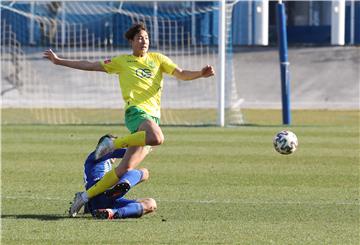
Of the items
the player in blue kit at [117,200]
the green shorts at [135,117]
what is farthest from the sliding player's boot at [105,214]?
the green shorts at [135,117]

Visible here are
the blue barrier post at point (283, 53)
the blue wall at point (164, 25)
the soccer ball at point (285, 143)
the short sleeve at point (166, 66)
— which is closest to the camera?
the short sleeve at point (166, 66)

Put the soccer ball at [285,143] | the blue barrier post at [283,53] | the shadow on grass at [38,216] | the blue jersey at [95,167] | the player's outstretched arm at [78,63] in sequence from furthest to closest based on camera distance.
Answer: the blue barrier post at [283,53] → the soccer ball at [285,143] → the player's outstretched arm at [78,63] → the blue jersey at [95,167] → the shadow on grass at [38,216]

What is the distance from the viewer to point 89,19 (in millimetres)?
34469

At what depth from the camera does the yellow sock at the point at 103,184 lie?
1021 cm

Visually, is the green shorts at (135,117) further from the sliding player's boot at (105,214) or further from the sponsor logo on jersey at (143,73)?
the sliding player's boot at (105,214)

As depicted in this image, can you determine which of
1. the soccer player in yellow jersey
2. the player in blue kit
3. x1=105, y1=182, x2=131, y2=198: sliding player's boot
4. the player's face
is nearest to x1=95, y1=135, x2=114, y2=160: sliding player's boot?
the soccer player in yellow jersey

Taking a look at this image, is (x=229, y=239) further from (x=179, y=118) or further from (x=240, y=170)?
(x=179, y=118)

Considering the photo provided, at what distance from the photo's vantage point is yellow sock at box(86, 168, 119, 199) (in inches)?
402

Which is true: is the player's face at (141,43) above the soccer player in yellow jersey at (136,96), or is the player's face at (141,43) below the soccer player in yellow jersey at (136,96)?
above

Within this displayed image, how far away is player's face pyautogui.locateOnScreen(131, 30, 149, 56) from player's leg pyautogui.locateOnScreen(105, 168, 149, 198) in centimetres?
126

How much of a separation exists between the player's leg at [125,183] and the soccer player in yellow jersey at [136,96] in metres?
0.06

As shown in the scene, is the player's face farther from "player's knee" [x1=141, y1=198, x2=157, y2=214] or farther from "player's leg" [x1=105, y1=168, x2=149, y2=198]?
"player's knee" [x1=141, y1=198, x2=157, y2=214]

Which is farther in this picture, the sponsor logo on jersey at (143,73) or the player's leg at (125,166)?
the sponsor logo on jersey at (143,73)

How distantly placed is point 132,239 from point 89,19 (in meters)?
26.2
